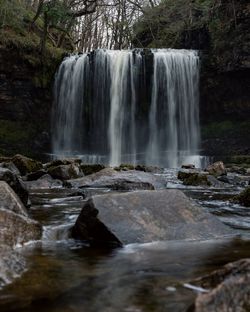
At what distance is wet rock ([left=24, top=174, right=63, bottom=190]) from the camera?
32.8ft

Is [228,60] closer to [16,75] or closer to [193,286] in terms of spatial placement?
[16,75]

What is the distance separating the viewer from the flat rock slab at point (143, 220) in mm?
4514

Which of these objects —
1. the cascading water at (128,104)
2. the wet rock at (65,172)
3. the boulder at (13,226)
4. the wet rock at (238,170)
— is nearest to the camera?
the boulder at (13,226)

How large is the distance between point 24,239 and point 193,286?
2.09 metres

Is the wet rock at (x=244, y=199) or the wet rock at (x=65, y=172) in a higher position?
the wet rock at (x=65, y=172)

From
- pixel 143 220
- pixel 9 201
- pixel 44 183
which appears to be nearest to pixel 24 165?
pixel 44 183

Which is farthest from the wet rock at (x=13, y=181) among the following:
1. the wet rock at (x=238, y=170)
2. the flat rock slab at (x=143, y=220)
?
the wet rock at (x=238, y=170)

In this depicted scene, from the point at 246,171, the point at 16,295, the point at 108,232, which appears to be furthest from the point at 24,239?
→ the point at 246,171

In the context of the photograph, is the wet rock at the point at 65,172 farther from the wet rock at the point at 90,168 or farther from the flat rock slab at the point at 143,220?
the flat rock slab at the point at 143,220

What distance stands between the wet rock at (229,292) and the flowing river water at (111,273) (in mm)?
282

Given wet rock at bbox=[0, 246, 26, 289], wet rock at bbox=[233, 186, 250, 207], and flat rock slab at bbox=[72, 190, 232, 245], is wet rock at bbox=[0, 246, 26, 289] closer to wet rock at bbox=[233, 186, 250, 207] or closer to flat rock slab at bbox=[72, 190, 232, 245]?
flat rock slab at bbox=[72, 190, 232, 245]

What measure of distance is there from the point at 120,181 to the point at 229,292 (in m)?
7.19

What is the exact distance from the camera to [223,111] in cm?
2231

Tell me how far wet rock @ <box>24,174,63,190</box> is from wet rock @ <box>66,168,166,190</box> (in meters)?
0.48
